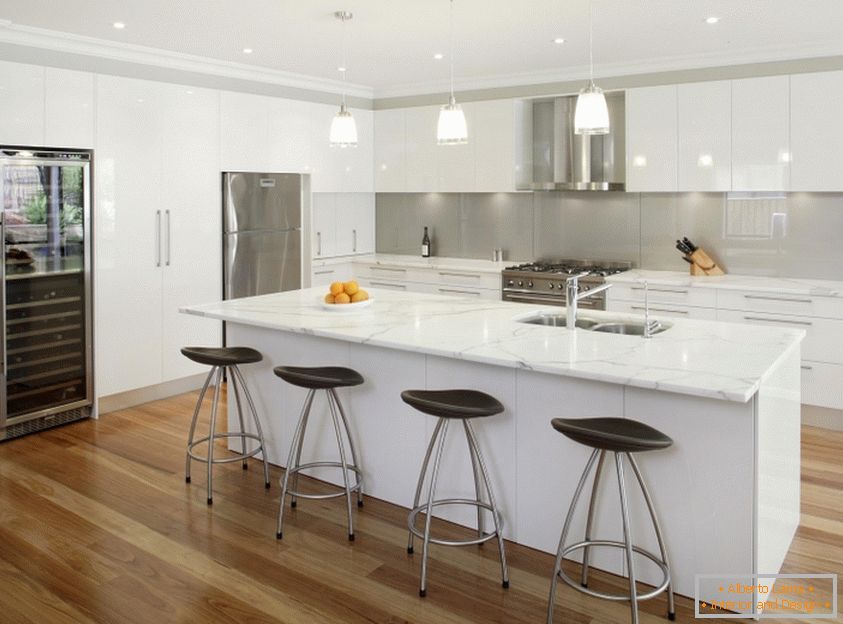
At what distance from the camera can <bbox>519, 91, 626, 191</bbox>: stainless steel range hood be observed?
19.9 feet

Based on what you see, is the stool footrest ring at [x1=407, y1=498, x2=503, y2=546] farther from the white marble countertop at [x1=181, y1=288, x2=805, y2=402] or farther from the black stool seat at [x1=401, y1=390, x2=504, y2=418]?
the white marble countertop at [x1=181, y1=288, x2=805, y2=402]

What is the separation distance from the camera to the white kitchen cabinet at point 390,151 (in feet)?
23.4

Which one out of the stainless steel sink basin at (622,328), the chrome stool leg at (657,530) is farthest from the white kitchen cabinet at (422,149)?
the chrome stool leg at (657,530)

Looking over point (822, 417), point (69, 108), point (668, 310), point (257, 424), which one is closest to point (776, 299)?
point (668, 310)

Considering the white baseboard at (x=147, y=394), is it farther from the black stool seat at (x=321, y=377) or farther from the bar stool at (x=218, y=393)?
the black stool seat at (x=321, y=377)

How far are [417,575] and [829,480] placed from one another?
7.90 ft

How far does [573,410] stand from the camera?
3156 millimetres

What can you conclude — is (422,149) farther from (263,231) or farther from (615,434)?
(615,434)

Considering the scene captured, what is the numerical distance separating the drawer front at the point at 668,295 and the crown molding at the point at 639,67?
5.26ft

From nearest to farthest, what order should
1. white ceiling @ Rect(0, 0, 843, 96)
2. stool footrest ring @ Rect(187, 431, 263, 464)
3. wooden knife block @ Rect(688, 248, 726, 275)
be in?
stool footrest ring @ Rect(187, 431, 263, 464), white ceiling @ Rect(0, 0, 843, 96), wooden knife block @ Rect(688, 248, 726, 275)

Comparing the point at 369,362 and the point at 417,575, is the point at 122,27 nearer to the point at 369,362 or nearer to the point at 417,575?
the point at 369,362

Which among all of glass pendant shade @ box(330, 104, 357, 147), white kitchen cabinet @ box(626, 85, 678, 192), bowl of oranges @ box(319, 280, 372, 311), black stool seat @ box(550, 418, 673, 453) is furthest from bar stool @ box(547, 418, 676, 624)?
white kitchen cabinet @ box(626, 85, 678, 192)

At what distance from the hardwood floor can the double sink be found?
3.66 feet

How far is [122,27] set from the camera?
4.69 m
